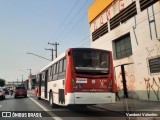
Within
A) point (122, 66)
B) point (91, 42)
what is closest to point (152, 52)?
point (122, 66)

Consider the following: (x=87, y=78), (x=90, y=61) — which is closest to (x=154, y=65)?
(x=90, y=61)

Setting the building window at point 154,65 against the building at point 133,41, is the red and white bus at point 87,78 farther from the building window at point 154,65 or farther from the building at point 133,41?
the building at point 133,41

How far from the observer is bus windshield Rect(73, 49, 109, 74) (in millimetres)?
11475

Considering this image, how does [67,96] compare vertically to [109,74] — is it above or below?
below

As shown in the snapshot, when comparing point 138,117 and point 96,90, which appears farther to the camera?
point 96,90

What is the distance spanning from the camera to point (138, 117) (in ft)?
34.2

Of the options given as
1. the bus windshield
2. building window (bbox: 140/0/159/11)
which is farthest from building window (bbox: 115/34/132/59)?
the bus windshield

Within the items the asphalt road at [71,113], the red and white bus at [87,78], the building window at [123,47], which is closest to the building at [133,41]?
the building window at [123,47]

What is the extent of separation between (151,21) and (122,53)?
5.74 m

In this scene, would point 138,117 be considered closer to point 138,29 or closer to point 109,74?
point 109,74

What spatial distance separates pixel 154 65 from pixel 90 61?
271 inches

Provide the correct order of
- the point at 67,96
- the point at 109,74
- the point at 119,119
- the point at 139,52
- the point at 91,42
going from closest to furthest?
the point at 119,119, the point at 67,96, the point at 109,74, the point at 139,52, the point at 91,42

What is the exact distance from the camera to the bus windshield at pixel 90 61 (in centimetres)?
1148

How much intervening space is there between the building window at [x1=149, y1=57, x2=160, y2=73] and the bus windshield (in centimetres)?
574
